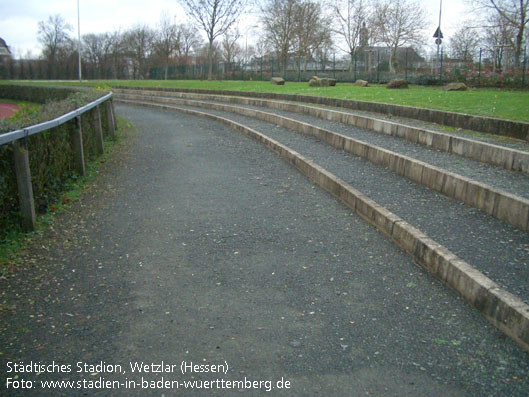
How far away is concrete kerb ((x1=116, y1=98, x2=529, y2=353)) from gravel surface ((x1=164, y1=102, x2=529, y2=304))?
26cm

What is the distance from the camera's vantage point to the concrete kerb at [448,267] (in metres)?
3.36

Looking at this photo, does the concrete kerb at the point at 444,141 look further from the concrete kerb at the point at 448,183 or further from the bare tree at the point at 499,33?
the bare tree at the point at 499,33

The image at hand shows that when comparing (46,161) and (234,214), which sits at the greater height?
(46,161)

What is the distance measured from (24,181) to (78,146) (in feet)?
10.2

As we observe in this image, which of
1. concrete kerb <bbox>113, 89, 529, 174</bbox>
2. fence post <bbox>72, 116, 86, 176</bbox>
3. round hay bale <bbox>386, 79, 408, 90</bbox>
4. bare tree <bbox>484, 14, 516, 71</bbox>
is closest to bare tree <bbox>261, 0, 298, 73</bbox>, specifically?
bare tree <bbox>484, 14, 516, 71</bbox>

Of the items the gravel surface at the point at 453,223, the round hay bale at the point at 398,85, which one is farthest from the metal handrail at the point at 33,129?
the round hay bale at the point at 398,85

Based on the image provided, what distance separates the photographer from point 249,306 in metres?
4.00

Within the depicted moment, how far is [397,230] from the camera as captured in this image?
17.3 ft

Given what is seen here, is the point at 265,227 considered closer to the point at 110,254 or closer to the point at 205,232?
the point at 205,232

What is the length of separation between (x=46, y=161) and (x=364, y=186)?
4.62 meters

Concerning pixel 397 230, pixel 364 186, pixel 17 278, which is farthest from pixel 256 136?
pixel 17 278

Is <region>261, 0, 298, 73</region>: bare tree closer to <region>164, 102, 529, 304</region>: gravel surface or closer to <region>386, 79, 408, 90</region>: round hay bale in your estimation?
<region>386, 79, 408, 90</region>: round hay bale

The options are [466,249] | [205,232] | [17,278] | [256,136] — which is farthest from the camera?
[256,136]

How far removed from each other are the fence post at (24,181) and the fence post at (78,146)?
2.91 metres
